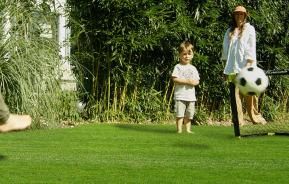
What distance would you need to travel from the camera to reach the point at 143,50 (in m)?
11.5

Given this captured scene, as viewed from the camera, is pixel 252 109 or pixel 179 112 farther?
pixel 252 109

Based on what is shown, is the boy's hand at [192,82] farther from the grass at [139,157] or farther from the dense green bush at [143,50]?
the dense green bush at [143,50]

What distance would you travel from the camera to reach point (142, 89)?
1166cm

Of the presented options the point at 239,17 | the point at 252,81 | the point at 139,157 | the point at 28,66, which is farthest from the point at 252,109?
the point at 139,157

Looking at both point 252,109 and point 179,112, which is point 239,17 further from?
point 179,112

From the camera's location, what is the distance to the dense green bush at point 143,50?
11383mm

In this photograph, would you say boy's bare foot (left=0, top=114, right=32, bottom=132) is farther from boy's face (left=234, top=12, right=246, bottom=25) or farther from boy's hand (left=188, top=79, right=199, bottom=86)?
boy's face (left=234, top=12, right=246, bottom=25)

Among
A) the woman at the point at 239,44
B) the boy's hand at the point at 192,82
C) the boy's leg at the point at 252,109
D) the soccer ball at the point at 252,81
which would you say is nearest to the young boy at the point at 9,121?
the soccer ball at the point at 252,81

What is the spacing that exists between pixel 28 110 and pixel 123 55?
2379mm

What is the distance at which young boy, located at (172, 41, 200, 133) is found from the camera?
958cm

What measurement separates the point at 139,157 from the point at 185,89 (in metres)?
2.71

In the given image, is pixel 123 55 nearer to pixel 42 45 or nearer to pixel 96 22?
pixel 96 22

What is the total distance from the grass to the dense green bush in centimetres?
187

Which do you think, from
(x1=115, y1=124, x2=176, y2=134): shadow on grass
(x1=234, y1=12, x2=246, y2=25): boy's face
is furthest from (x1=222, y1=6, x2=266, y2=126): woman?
(x1=115, y1=124, x2=176, y2=134): shadow on grass
